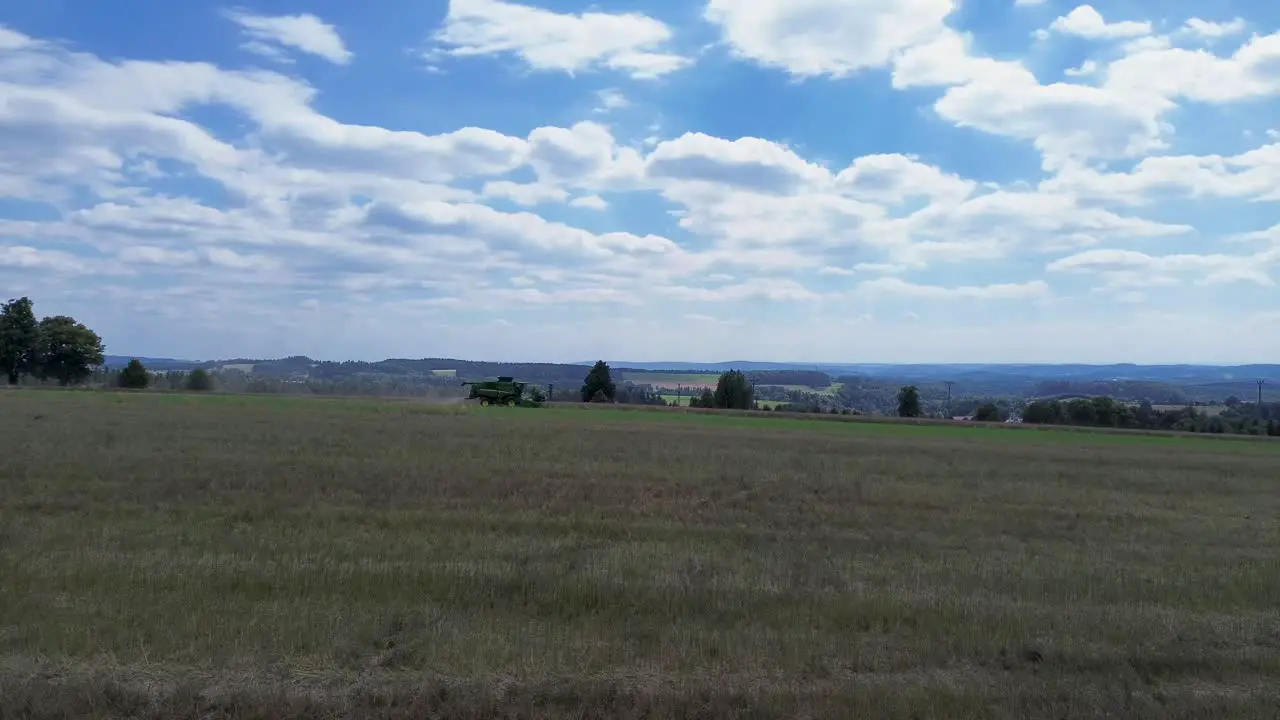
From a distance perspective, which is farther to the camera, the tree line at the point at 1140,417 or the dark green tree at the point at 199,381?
the dark green tree at the point at 199,381

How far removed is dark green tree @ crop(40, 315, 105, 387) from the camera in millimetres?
87500

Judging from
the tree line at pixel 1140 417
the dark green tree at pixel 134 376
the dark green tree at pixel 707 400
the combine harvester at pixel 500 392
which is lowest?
the tree line at pixel 1140 417

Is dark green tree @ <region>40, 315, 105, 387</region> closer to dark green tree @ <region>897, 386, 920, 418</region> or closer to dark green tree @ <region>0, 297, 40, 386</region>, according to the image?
dark green tree @ <region>0, 297, 40, 386</region>

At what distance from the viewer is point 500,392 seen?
63656 mm

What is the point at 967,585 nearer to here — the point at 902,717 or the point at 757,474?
the point at 902,717

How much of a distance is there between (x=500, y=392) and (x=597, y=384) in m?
27.2

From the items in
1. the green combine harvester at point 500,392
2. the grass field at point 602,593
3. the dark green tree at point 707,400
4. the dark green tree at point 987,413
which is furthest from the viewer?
the dark green tree at point 707,400

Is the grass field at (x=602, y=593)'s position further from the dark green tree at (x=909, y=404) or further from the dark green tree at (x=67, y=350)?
the dark green tree at (x=67, y=350)

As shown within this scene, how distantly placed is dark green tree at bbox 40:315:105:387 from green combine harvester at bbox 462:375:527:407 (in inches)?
1870

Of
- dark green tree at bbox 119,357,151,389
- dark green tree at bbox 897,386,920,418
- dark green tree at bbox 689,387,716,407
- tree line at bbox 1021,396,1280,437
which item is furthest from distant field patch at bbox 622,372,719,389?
dark green tree at bbox 119,357,151,389

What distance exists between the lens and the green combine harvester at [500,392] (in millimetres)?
Result: 63281

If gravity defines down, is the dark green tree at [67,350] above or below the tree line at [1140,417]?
above

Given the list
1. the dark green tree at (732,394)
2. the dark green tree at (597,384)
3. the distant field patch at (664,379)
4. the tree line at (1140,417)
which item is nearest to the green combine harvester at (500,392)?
the dark green tree at (597,384)

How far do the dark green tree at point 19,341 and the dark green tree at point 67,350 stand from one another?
701 mm
